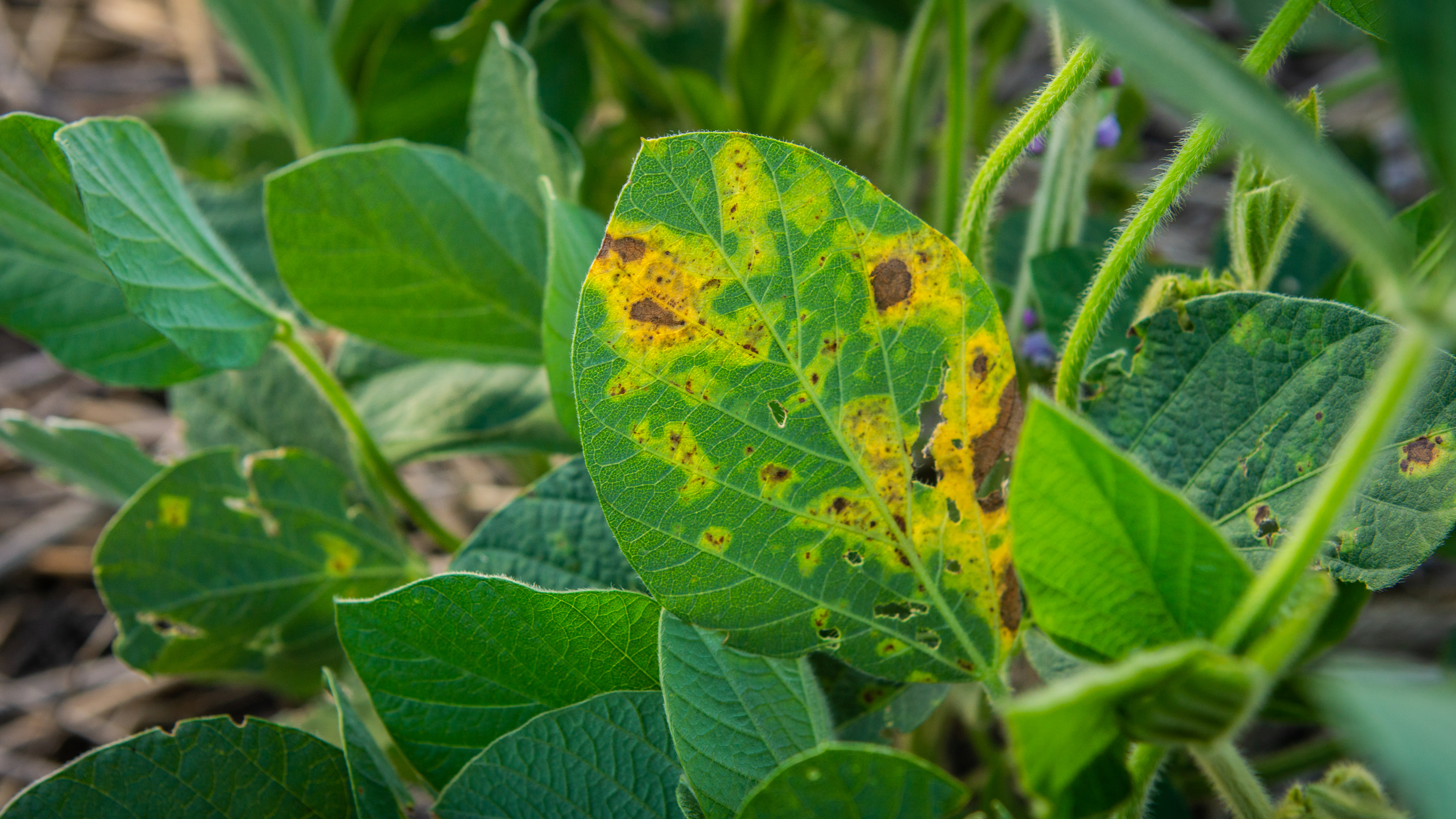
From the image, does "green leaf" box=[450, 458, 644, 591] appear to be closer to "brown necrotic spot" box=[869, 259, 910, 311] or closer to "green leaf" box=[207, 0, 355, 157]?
"brown necrotic spot" box=[869, 259, 910, 311]

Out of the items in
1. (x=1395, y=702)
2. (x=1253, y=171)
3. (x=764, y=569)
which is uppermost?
(x=1253, y=171)

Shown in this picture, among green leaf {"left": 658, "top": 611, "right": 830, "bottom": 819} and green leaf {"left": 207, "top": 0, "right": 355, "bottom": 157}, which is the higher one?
green leaf {"left": 207, "top": 0, "right": 355, "bottom": 157}

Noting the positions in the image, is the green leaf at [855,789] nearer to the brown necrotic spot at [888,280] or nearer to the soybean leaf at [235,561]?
the brown necrotic spot at [888,280]

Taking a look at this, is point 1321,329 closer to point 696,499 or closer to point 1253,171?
point 1253,171

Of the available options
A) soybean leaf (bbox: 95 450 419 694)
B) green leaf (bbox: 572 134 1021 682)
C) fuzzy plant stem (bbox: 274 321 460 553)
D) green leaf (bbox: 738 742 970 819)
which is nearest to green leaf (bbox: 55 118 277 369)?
fuzzy plant stem (bbox: 274 321 460 553)

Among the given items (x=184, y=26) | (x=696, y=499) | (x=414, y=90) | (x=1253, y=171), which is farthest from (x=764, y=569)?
(x=184, y=26)

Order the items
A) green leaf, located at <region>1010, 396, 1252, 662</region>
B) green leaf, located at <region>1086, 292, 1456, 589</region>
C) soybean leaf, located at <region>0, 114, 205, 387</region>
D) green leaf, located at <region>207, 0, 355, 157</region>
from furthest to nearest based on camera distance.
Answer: green leaf, located at <region>207, 0, 355, 157</region>, soybean leaf, located at <region>0, 114, 205, 387</region>, green leaf, located at <region>1086, 292, 1456, 589</region>, green leaf, located at <region>1010, 396, 1252, 662</region>
